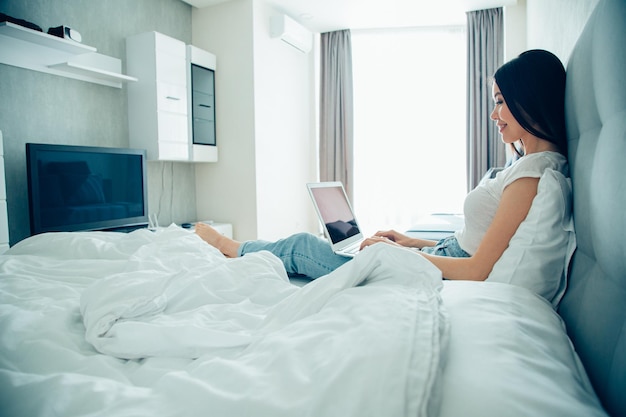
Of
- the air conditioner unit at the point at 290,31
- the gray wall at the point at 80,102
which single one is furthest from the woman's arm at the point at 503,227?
the air conditioner unit at the point at 290,31

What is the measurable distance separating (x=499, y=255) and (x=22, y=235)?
2954 millimetres

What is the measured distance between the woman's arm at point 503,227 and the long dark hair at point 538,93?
0.19 m

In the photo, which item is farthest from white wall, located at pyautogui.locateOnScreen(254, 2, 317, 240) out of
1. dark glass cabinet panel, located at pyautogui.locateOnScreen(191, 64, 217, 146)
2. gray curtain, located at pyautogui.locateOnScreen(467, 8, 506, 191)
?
gray curtain, located at pyautogui.locateOnScreen(467, 8, 506, 191)

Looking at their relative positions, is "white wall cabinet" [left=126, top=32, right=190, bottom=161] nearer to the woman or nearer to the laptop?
the laptop

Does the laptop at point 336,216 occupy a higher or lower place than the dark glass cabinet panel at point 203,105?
lower

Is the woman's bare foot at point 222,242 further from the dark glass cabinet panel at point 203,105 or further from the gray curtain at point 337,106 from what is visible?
the gray curtain at point 337,106

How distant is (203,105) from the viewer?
389cm

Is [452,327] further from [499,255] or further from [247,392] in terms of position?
[499,255]

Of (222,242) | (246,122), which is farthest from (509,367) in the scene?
(246,122)

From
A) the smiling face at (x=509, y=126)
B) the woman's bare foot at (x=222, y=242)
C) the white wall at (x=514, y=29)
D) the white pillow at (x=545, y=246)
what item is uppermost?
the white wall at (x=514, y=29)

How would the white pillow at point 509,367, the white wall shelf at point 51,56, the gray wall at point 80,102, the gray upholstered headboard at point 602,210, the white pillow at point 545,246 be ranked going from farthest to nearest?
the gray wall at point 80,102
the white wall shelf at point 51,56
the white pillow at point 545,246
the gray upholstered headboard at point 602,210
the white pillow at point 509,367

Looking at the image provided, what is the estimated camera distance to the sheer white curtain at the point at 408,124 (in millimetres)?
4566

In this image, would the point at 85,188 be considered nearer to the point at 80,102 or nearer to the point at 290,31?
the point at 80,102

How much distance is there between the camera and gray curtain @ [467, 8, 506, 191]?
427cm
